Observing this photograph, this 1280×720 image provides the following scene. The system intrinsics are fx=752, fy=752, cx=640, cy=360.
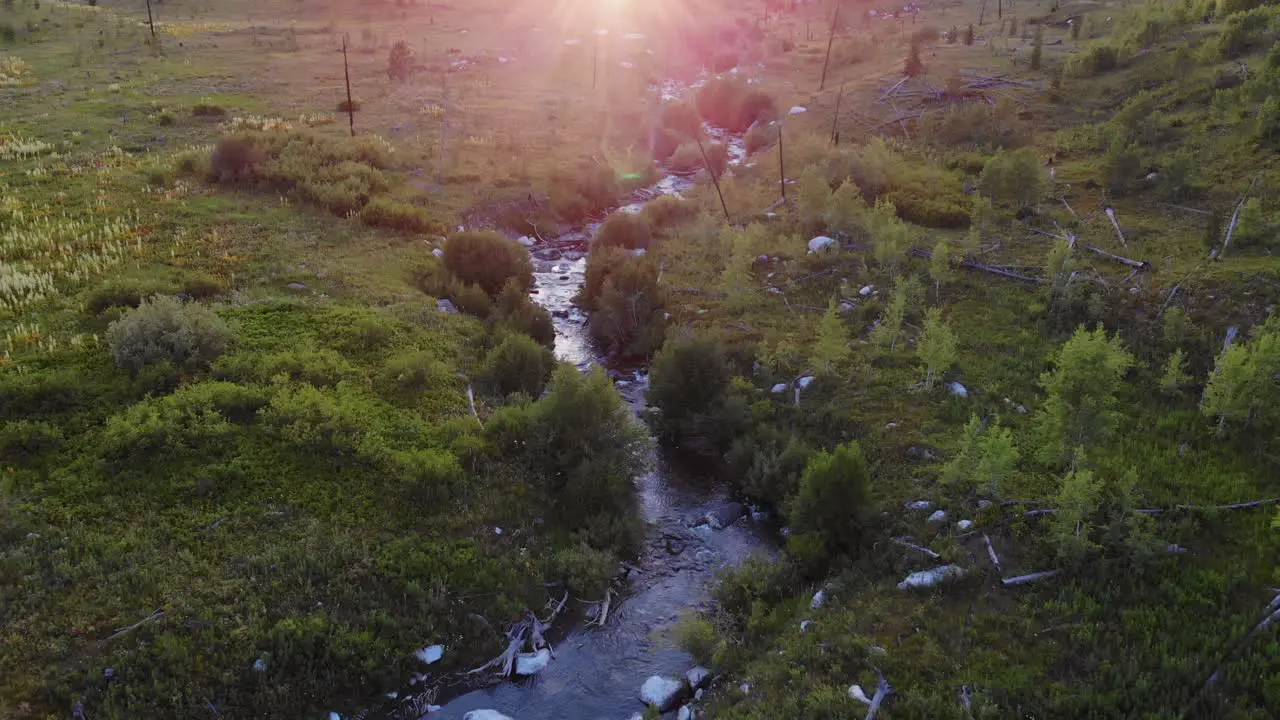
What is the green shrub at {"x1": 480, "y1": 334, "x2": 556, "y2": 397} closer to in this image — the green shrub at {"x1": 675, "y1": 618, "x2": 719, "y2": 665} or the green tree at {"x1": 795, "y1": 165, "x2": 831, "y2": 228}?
the green shrub at {"x1": 675, "y1": 618, "x2": 719, "y2": 665}

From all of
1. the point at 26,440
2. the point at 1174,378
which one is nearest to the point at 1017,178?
the point at 1174,378

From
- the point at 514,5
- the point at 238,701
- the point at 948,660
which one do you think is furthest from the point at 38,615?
the point at 514,5

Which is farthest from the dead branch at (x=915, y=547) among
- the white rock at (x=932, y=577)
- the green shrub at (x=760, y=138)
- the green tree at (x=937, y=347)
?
the green shrub at (x=760, y=138)

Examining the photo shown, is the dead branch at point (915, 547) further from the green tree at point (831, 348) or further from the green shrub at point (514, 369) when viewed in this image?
the green shrub at point (514, 369)

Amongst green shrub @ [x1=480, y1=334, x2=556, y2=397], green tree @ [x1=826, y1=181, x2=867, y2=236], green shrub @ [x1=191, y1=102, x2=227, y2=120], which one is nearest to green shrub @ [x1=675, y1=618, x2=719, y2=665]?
green shrub @ [x1=480, y1=334, x2=556, y2=397]

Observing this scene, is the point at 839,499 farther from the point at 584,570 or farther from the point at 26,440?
the point at 26,440

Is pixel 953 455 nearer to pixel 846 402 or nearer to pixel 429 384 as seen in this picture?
pixel 846 402

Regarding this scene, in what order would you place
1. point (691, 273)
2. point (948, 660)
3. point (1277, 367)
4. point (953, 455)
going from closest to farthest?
point (948, 660), point (1277, 367), point (953, 455), point (691, 273)
